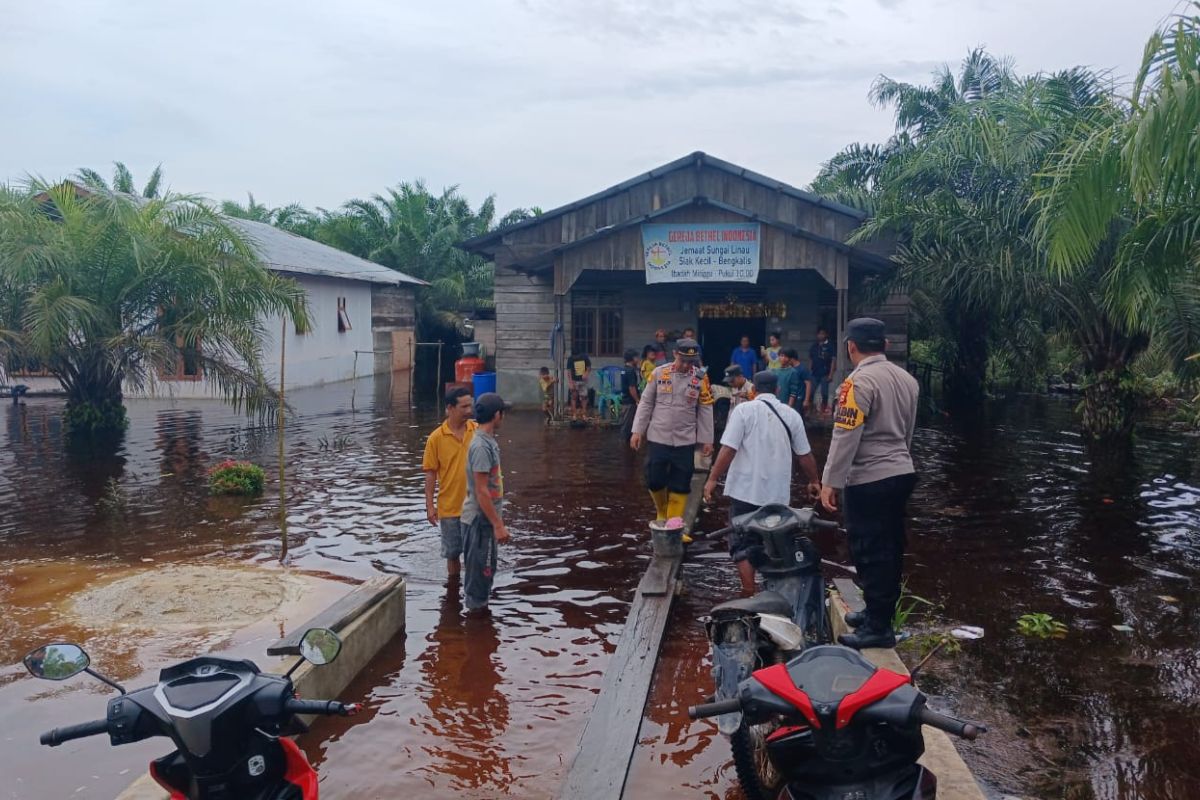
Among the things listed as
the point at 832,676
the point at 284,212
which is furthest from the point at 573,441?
the point at 284,212

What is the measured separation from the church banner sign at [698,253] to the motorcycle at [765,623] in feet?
38.3

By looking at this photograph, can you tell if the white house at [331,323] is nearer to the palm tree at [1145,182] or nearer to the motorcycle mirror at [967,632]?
the palm tree at [1145,182]

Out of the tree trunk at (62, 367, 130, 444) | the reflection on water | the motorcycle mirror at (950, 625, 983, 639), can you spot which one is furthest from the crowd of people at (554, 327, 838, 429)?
the motorcycle mirror at (950, 625, 983, 639)

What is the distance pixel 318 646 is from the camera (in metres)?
3.04

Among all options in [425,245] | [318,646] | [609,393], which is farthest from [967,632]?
[425,245]

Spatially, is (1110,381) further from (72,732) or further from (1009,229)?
(72,732)

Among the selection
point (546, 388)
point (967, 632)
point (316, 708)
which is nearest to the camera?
point (316, 708)

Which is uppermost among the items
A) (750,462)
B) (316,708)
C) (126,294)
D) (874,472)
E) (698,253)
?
(698,253)

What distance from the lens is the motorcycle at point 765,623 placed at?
381 centimetres

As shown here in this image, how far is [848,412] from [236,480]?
8165 mm

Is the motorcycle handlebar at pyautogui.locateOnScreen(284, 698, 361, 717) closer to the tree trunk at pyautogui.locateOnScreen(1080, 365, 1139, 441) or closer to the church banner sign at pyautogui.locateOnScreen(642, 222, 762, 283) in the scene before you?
the church banner sign at pyautogui.locateOnScreen(642, 222, 762, 283)

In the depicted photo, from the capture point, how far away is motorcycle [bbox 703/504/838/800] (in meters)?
3.81

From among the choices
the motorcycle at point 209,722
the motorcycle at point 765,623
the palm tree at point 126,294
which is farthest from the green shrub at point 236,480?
the motorcycle at point 209,722

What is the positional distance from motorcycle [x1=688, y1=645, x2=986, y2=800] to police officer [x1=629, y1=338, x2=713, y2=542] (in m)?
4.48
